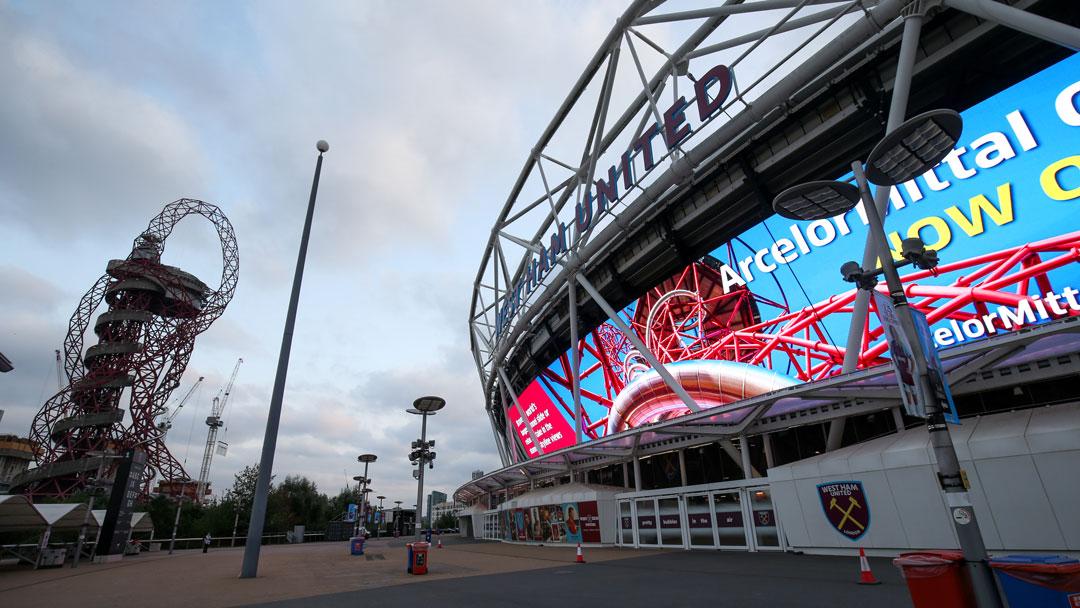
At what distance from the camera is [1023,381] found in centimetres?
1316

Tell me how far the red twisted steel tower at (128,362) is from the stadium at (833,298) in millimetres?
50423

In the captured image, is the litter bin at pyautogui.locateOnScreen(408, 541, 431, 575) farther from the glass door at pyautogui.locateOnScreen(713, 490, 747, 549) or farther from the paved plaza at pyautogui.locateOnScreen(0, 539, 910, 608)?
the glass door at pyautogui.locateOnScreen(713, 490, 747, 549)

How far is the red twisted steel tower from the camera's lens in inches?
1962

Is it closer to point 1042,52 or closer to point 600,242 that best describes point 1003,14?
point 1042,52

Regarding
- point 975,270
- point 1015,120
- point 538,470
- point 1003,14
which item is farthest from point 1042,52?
point 538,470

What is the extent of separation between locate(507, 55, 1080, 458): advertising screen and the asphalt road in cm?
745

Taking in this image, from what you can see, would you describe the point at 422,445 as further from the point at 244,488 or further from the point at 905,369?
the point at 244,488

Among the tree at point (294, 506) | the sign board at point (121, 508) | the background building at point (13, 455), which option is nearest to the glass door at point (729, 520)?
the sign board at point (121, 508)

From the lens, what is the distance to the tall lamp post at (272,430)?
16.1 meters

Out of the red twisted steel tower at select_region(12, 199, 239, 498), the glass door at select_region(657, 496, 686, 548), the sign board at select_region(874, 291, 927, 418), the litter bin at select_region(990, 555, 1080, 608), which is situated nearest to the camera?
the litter bin at select_region(990, 555, 1080, 608)

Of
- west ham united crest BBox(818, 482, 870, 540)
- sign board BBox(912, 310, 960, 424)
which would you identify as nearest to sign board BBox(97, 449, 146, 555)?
west ham united crest BBox(818, 482, 870, 540)

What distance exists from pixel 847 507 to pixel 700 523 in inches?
252

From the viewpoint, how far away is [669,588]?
10.7 m

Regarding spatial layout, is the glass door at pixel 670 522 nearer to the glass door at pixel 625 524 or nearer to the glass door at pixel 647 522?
the glass door at pixel 647 522
